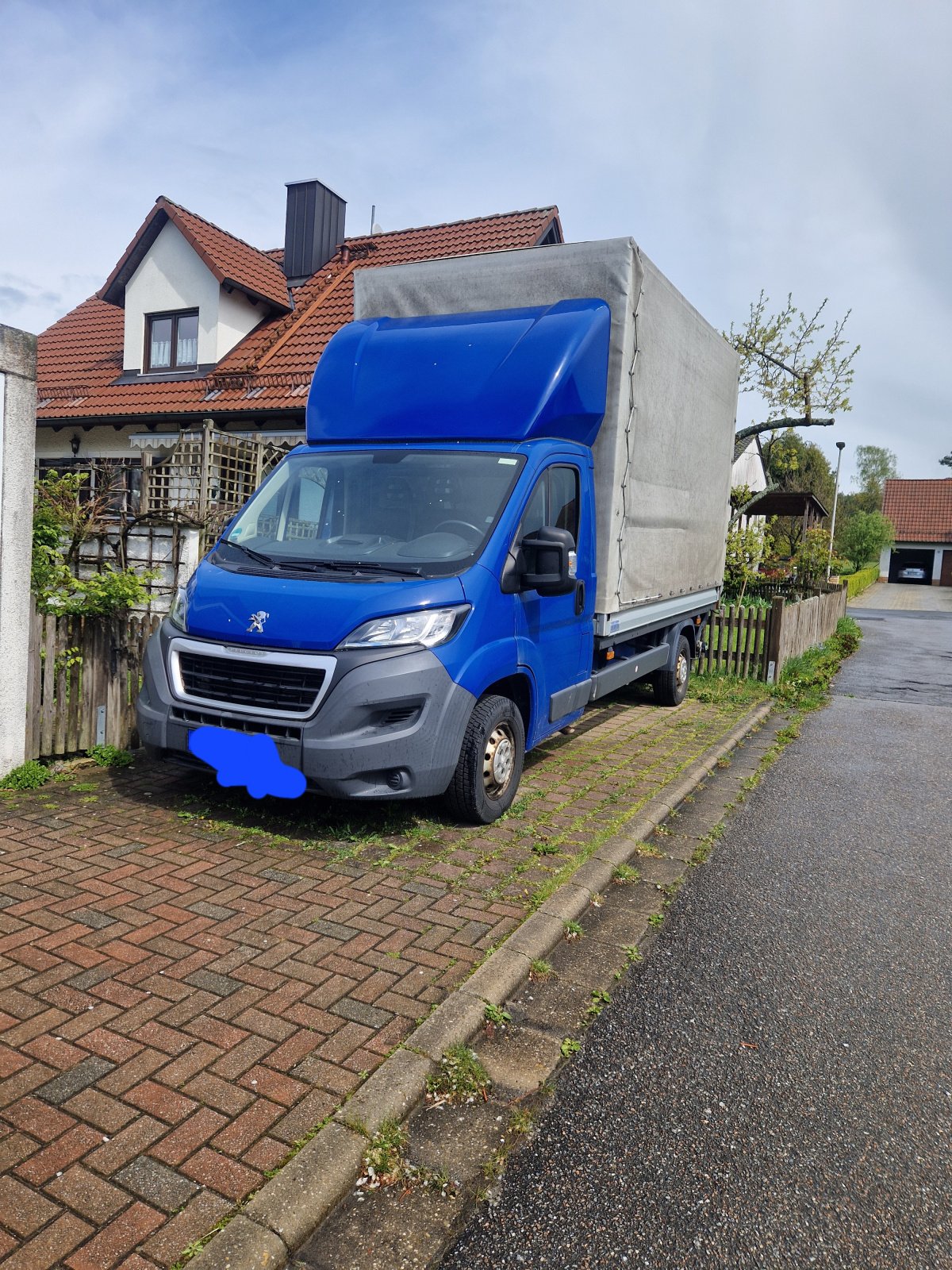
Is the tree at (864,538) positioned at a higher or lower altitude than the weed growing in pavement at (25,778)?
higher

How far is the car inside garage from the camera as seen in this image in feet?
208

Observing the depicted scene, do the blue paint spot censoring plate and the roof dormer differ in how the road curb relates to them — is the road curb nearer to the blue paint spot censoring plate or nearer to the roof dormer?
the blue paint spot censoring plate

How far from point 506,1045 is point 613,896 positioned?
1.50 meters

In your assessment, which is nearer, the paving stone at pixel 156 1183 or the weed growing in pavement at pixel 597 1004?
the paving stone at pixel 156 1183

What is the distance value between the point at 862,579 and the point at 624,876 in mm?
49161

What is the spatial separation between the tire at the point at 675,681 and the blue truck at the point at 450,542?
1.85 meters

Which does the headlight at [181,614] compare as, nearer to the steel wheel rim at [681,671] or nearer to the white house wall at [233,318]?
the steel wheel rim at [681,671]

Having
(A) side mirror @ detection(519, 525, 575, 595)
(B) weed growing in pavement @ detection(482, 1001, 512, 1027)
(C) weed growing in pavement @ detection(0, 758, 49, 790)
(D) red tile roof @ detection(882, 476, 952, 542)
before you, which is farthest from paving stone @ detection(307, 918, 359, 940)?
(D) red tile roof @ detection(882, 476, 952, 542)

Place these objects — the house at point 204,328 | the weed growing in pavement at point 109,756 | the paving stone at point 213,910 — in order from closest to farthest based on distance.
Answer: the paving stone at point 213,910 < the weed growing in pavement at point 109,756 < the house at point 204,328

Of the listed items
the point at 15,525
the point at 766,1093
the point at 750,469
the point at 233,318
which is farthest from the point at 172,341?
the point at 750,469

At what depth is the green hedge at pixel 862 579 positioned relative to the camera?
43.9 metres

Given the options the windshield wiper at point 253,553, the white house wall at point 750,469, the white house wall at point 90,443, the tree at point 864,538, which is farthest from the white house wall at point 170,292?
the tree at point 864,538

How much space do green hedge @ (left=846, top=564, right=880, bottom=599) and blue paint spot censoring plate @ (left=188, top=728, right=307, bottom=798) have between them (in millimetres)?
37866

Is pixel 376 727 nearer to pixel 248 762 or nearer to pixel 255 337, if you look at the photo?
pixel 248 762
